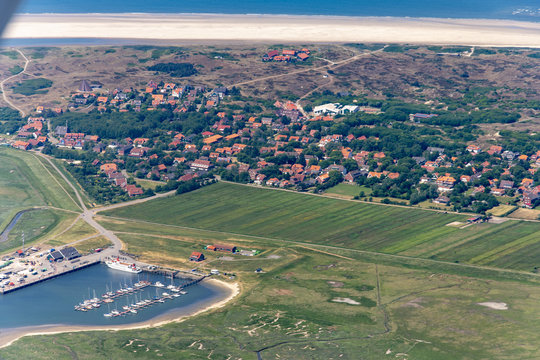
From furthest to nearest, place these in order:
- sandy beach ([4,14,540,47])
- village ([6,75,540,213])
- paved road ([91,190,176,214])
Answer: sandy beach ([4,14,540,47]), village ([6,75,540,213]), paved road ([91,190,176,214])

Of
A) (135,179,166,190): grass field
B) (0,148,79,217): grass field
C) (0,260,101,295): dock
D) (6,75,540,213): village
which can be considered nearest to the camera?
(0,260,101,295): dock

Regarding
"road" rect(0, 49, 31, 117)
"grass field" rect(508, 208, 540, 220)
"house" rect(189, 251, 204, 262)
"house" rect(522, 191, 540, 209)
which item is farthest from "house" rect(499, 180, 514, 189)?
"road" rect(0, 49, 31, 117)

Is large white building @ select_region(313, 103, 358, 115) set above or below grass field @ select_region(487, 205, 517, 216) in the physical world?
above

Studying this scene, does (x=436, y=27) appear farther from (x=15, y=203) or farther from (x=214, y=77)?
(x=15, y=203)

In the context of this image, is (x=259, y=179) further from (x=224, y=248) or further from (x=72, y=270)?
(x=72, y=270)

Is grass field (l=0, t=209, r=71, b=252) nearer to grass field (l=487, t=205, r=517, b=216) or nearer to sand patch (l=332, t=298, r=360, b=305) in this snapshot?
sand patch (l=332, t=298, r=360, b=305)

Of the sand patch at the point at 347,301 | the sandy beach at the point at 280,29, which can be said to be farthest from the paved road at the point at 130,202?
the sandy beach at the point at 280,29

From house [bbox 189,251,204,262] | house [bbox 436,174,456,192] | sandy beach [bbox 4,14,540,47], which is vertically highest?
sandy beach [bbox 4,14,540,47]

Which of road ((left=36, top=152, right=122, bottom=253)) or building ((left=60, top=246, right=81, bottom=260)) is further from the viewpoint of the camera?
road ((left=36, top=152, right=122, bottom=253))
